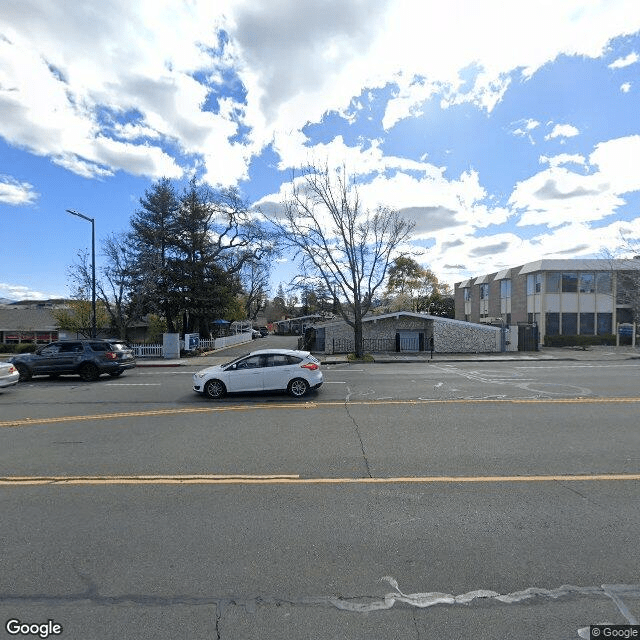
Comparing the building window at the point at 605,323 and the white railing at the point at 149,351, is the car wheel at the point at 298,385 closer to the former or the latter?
the white railing at the point at 149,351

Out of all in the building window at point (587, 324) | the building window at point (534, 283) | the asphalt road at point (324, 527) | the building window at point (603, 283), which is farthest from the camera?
the building window at point (534, 283)

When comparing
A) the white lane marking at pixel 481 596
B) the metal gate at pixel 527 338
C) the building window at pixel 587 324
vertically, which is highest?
the building window at pixel 587 324

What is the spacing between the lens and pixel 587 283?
36.7m

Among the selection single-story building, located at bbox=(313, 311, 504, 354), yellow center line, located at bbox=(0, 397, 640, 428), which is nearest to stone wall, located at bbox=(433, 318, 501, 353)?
single-story building, located at bbox=(313, 311, 504, 354)

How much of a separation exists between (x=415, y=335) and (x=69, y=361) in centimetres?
2203

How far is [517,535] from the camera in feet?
12.6

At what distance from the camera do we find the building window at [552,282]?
36625mm

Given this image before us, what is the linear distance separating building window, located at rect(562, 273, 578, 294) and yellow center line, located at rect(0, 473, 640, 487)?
3617 cm

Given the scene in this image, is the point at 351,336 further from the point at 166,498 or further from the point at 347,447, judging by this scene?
the point at 166,498

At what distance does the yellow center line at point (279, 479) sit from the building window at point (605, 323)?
37469 mm

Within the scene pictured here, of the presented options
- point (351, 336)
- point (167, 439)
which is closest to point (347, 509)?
point (167, 439)

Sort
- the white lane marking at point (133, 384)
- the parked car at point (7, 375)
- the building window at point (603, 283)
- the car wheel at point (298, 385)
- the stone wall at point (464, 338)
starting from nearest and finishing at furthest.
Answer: the car wheel at point (298, 385), the parked car at point (7, 375), the white lane marking at point (133, 384), the stone wall at point (464, 338), the building window at point (603, 283)

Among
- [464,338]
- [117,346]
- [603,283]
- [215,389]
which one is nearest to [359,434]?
[215,389]

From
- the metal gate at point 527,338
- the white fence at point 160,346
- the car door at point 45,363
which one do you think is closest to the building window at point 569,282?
the metal gate at point 527,338
